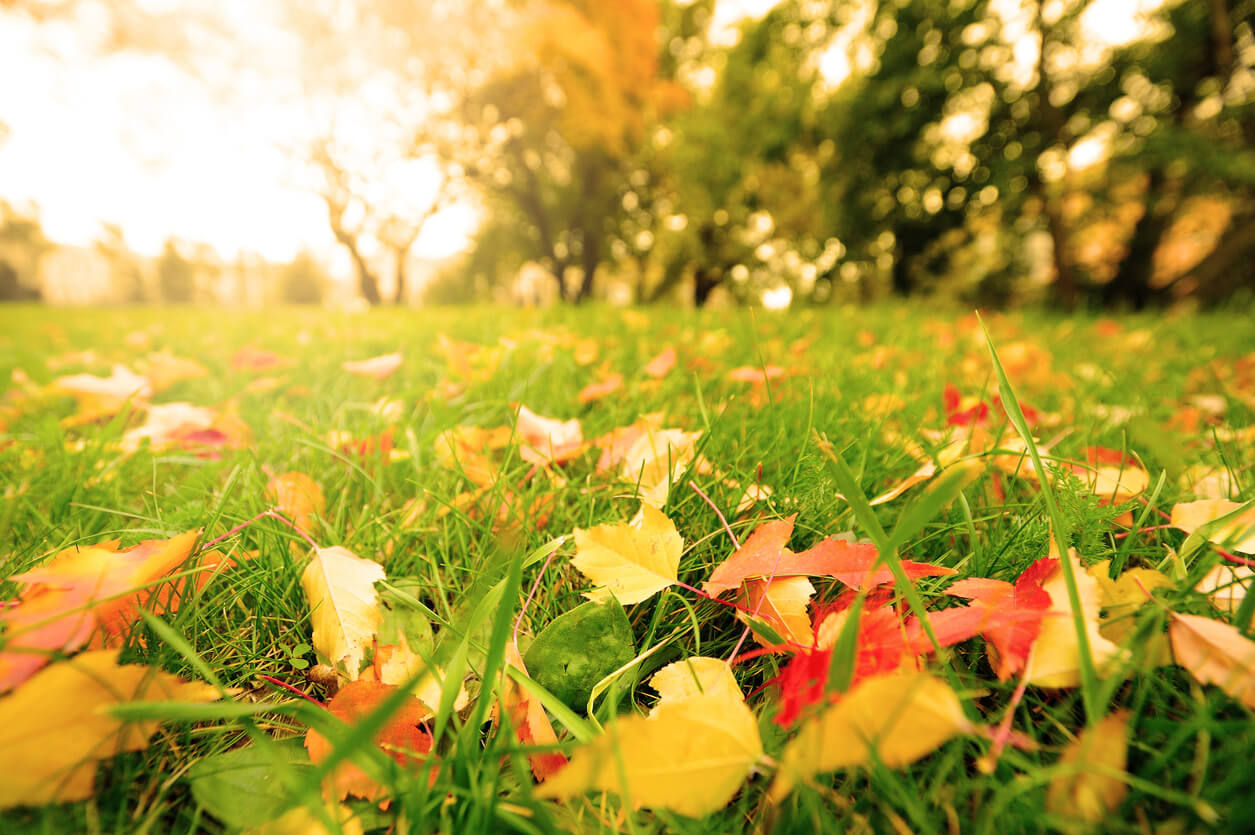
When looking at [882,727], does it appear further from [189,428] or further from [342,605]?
[189,428]

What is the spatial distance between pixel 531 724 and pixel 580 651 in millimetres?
70

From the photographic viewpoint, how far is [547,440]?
2.72 ft

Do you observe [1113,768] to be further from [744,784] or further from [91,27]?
[91,27]

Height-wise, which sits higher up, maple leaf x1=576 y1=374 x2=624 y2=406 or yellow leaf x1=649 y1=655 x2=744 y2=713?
maple leaf x1=576 y1=374 x2=624 y2=406

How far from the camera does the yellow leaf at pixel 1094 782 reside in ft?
1.07

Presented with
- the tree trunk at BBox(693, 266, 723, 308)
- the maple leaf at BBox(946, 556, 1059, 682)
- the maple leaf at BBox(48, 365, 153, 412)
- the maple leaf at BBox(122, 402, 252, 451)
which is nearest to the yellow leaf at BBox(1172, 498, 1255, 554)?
the maple leaf at BBox(946, 556, 1059, 682)

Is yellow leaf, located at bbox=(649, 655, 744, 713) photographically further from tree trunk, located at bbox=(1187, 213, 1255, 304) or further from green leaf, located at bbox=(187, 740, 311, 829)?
tree trunk, located at bbox=(1187, 213, 1255, 304)

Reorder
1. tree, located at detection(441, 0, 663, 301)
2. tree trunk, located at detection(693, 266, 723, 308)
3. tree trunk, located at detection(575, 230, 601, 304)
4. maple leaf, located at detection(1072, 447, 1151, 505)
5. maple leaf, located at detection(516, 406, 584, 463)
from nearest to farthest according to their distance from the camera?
maple leaf, located at detection(1072, 447, 1151, 505), maple leaf, located at detection(516, 406, 584, 463), tree, located at detection(441, 0, 663, 301), tree trunk, located at detection(693, 266, 723, 308), tree trunk, located at detection(575, 230, 601, 304)

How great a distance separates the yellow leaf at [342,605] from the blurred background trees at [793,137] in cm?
240

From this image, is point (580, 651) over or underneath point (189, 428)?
underneath

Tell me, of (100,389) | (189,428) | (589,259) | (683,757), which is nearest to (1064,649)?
(683,757)

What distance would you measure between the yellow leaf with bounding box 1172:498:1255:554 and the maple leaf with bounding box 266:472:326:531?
904 mm

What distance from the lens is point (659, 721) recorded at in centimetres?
33

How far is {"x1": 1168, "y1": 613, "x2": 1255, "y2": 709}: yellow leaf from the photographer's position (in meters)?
0.36
